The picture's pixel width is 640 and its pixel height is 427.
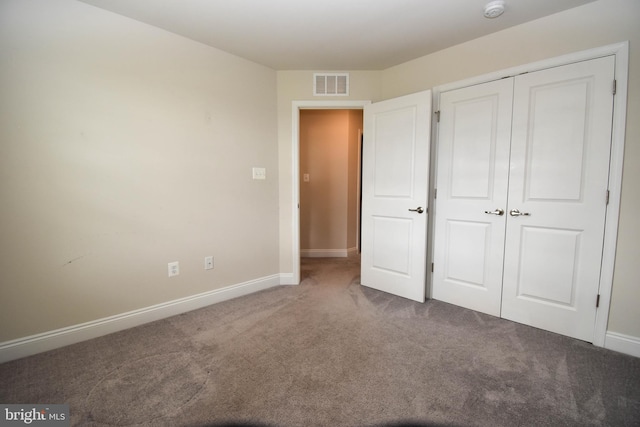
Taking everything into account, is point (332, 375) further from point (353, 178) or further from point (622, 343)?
point (353, 178)

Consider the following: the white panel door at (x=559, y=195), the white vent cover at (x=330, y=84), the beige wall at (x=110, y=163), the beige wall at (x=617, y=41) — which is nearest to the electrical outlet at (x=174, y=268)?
the beige wall at (x=110, y=163)

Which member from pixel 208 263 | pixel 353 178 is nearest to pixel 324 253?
pixel 353 178

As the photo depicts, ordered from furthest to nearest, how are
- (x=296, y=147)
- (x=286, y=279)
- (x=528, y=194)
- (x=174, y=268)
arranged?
1. (x=286, y=279)
2. (x=296, y=147)
3. (x=174, y=268)
4. (x=528, y=194)

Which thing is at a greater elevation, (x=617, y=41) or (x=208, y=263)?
(x=617, y=41)

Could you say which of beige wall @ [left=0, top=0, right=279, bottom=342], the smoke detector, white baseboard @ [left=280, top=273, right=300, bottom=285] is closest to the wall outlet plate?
beige wall @ [left=0, top=0, right=279, bottom=342]

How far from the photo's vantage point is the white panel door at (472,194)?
2.34 meters

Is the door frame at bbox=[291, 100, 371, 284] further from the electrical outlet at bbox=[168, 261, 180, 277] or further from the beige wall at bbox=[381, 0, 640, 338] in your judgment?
the beige wall at bbox=[381, 0, 640, 338]

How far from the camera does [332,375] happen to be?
1.64 meters

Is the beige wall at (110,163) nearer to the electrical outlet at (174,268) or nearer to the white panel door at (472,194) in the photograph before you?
the electrical outlet at (174,268)

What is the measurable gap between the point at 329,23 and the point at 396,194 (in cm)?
163

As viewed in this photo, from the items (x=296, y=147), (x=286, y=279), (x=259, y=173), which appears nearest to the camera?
(x=259, y=173)

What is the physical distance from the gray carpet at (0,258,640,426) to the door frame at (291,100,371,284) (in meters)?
0.98

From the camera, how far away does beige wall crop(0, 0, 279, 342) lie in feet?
5.77

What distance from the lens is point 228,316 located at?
243 cm
